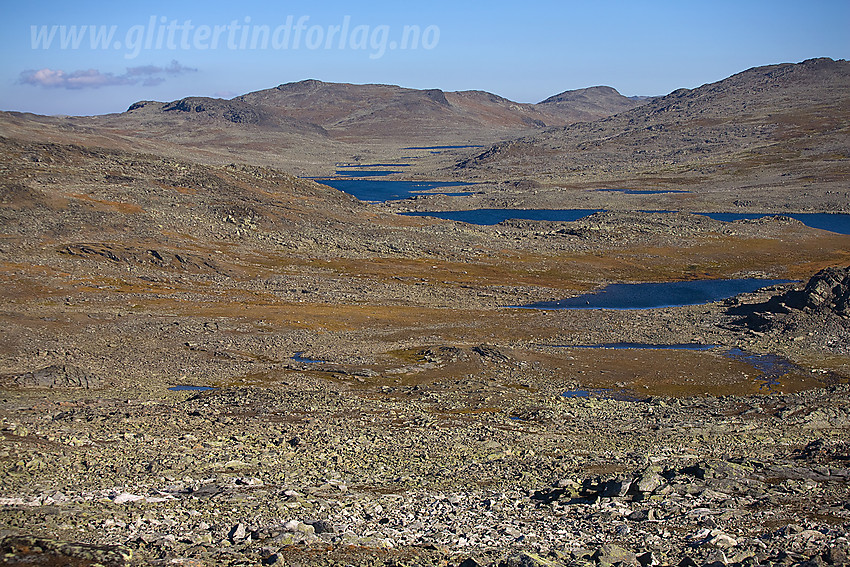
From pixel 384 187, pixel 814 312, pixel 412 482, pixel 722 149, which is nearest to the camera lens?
pixel 412 482

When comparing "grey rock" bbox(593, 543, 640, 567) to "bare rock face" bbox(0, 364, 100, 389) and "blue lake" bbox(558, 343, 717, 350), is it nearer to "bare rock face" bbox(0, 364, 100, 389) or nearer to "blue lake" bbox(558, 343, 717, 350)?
"bare rock face" bbox(0, 364, 100, 389)

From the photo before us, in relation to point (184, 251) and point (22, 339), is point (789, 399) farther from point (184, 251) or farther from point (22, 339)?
point (184, 251)

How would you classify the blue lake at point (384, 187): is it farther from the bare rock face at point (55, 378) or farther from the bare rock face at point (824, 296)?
the bare rock face at point (55, 378)

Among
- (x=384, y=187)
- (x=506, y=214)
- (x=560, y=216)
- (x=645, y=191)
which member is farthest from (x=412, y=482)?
(x=384, y=187)

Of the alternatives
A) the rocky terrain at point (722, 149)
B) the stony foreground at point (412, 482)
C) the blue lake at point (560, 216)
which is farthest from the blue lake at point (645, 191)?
the stony foreground at point (412, 482)

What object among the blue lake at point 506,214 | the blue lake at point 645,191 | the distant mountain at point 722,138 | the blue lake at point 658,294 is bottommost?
the blue lake at point 658,294

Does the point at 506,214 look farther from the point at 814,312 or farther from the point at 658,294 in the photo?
the point at 814,312

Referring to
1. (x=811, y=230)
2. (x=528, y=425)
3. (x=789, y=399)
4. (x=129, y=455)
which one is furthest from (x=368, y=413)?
(x=811, y=230)
